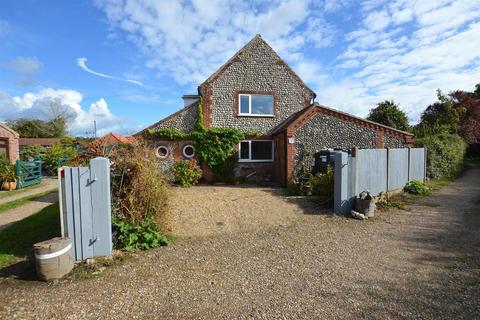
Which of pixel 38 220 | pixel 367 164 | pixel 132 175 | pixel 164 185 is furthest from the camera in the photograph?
pixel 367 164

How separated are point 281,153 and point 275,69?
5.38m

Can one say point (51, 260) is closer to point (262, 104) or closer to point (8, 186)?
point (8, 186)

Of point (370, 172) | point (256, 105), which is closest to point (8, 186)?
point (256, 105)

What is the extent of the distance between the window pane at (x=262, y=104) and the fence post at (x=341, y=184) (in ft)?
28.2

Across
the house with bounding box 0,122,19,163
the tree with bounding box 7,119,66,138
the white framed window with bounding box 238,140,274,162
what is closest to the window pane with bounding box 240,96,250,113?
the white framed window with bounding box 238,140,274,162

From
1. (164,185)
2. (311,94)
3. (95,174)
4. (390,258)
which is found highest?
(311,94)

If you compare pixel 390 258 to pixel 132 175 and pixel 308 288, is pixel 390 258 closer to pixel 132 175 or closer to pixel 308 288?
pixel 308 288

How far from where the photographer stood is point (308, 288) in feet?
12.9

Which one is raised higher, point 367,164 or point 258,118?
point 258,118

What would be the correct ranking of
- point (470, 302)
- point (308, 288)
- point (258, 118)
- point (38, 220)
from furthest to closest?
point (258, 118) → point (38, 220) → point (308, 288) → point (470, 302)

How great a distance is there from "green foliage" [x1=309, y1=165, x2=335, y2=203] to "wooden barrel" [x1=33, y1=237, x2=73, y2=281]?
24.3ft

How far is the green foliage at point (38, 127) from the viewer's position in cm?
4503

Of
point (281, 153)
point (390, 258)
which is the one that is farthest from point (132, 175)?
point (281, 153)

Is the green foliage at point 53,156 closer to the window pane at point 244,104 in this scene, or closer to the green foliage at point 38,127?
the window pane at point 244,104
